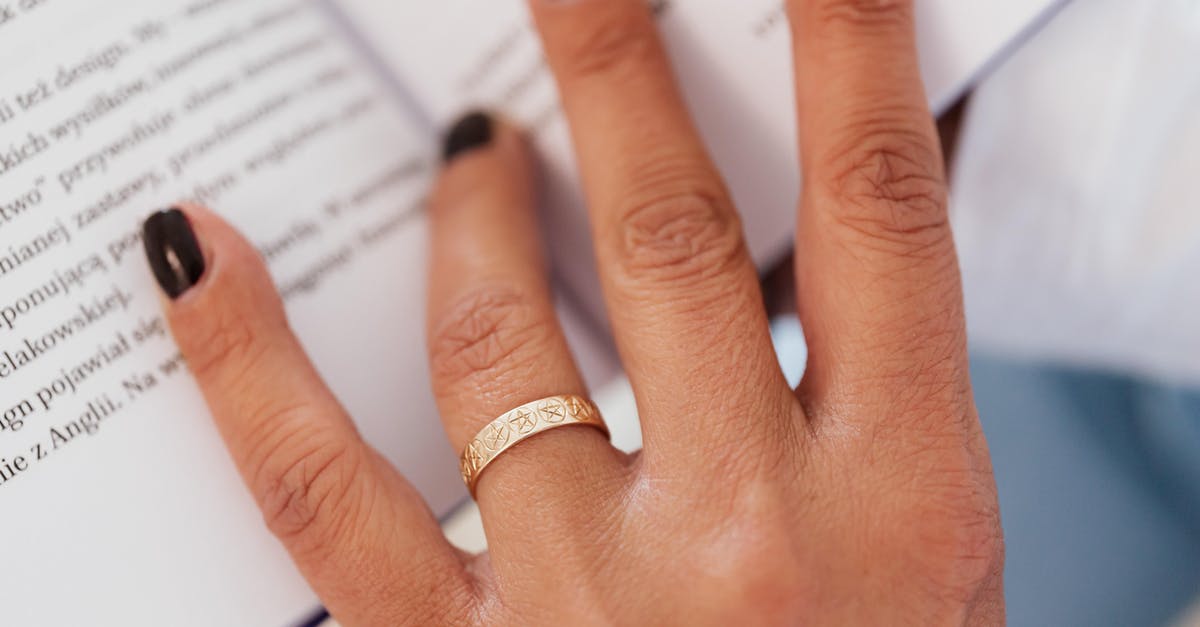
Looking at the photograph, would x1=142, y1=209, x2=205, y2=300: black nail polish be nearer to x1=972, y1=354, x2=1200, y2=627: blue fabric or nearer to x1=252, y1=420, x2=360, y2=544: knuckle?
x1=252, y1=420, x2=360, y2=544: knuckle

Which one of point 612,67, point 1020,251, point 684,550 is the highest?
point 612,67

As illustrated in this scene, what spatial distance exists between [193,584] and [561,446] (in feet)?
0.88

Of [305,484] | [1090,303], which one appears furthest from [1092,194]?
[305,484]

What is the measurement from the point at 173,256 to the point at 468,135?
24 centimetres

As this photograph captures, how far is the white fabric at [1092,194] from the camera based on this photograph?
0.65 m

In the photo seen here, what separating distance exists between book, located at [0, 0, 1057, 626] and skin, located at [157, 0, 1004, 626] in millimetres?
55

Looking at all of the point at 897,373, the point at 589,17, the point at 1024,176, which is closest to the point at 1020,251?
the point at 1024,176

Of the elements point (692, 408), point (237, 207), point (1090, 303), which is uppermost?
point (237, 207)

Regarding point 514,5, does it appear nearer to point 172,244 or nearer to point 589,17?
point 589,17

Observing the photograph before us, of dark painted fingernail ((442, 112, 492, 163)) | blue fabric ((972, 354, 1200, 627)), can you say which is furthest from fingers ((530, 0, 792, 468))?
blue fabric ((972, 354, 1200, 627))

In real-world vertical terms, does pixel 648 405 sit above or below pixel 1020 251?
above

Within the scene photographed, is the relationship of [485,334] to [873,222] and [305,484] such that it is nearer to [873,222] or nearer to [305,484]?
[305,484]

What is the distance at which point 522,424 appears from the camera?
0.54 m

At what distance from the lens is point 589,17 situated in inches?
23.5
